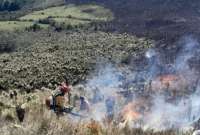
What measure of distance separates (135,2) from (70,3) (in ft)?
62.4

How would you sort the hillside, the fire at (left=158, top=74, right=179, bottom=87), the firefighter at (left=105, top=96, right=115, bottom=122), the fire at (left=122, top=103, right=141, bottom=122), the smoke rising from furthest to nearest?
the fire at (left=158, top=74, right=179, bottom=87) < the firefighter at (left=105, top=96, right=115, bottom=122) < the fire at (left=122, top=103, right=141, bottom=122) < the smoke rising < the hillside

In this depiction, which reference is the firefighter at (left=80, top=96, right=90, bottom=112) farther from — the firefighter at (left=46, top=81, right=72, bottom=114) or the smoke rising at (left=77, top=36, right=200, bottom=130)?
the firefighter at (left=46, top=81, right=72, bottom=114)

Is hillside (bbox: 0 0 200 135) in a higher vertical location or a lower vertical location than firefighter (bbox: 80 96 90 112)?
lower

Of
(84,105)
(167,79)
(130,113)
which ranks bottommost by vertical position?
(167,79)

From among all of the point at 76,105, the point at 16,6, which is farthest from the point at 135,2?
the point at 76,105

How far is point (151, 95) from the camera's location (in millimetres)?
36688

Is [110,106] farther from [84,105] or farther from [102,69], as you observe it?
[102,69]

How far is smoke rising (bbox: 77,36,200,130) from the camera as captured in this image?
30.2m

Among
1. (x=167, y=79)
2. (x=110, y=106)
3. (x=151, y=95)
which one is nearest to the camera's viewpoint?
(x=110, y=106)

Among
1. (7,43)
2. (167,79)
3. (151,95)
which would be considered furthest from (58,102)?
(7,43)

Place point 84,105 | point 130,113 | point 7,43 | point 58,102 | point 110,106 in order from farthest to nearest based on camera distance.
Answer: point 7,43
point 110,106
point 130,113
point 84,105
point 58,102

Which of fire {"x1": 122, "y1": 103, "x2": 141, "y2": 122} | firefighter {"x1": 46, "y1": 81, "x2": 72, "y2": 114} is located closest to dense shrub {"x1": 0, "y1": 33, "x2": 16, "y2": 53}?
fire {"x1": 122, "y1": 103, "x2": 141, "y2": 122}

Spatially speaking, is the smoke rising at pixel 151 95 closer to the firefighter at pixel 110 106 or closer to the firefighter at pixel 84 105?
the firefighter at pixel 110 106

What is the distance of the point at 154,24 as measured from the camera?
84688mm
